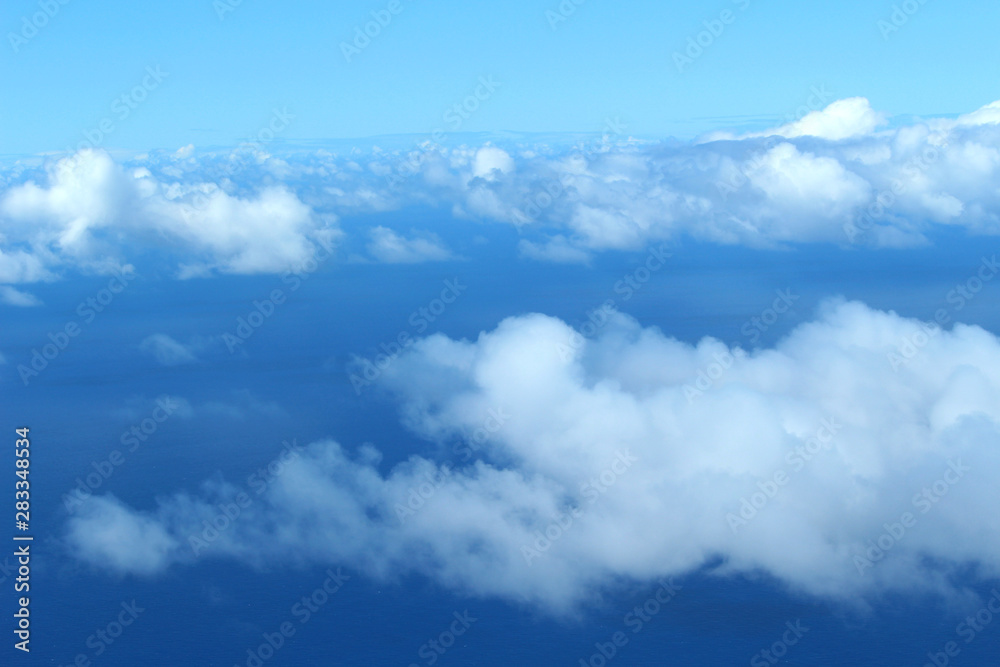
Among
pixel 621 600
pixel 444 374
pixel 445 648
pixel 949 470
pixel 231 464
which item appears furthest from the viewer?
pixel 444 374

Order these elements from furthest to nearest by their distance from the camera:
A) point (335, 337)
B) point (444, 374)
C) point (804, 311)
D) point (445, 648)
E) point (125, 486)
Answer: point (804, 311) < point (335, 337) < point (444, 374) < point (125, 486) < point (445, 648)

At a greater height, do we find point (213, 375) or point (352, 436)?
point (213, 375)

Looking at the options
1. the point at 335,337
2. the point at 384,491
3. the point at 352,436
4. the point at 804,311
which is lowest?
the point at 384,491

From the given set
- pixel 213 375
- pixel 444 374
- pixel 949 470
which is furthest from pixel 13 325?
pixel 949 470

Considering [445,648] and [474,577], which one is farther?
[474,577]

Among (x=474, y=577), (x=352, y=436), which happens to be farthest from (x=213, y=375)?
(x=474, y=577)

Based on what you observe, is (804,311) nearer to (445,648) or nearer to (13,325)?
(445,648)

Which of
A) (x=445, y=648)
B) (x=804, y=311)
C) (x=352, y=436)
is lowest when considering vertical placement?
(x=445, y=648)

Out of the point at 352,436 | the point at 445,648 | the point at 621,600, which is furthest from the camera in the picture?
the point at 352,436

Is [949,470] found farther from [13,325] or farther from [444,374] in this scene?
[13,325]
